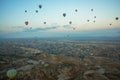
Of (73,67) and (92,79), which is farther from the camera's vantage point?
(73,67)

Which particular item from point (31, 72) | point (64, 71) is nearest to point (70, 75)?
point (64, 71)

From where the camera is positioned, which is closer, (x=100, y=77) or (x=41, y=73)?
(x=100, y=77)

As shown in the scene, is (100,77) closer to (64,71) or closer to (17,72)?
(64,71)

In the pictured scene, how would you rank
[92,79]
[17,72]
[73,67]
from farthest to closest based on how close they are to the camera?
Answer: [73,67] → [17,72] → [92,79]

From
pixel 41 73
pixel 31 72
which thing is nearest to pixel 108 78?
pixel 41 73

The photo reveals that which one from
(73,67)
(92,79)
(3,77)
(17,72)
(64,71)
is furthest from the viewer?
(73,67)

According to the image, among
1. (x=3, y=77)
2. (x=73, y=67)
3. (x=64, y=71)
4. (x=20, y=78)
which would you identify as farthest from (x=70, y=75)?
(x=3, y=77)

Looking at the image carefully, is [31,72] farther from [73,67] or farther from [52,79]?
[73,67]

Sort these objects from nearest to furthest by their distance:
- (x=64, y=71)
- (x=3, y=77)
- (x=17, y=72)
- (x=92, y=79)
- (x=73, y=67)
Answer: (x=92, y=79), (x=3, y=77), (x=17, y=72), (x=64, y=71), (x=73, y=67)
